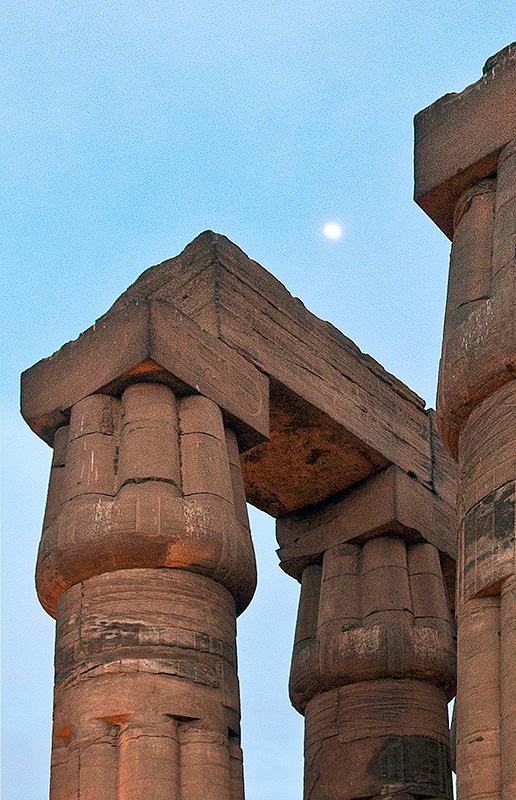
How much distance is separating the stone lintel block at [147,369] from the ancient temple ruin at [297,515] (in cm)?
3

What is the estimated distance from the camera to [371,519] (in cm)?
1423

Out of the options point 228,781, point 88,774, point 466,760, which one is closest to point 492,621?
point 466,760

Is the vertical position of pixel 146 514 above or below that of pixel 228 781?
above

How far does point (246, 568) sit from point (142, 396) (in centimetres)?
188

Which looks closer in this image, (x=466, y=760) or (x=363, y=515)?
(x=466, y=760)

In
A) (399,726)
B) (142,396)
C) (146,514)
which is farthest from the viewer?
(399,726)

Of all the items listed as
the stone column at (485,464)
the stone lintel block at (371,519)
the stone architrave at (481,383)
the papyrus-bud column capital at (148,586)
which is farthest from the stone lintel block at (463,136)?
the stone lintel block at (371,519)

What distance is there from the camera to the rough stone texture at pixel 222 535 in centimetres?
1012

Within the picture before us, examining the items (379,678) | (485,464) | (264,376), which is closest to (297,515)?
(379,678)

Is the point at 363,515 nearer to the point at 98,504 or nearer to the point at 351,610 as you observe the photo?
the point at 351,610

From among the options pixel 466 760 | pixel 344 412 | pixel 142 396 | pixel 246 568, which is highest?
pixel 344 412

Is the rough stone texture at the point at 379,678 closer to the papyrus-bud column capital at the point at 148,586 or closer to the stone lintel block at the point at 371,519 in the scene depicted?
the stone lintel block at the point at 371,519

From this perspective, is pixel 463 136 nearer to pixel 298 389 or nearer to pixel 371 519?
pixel 298 389

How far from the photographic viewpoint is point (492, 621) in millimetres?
8391
